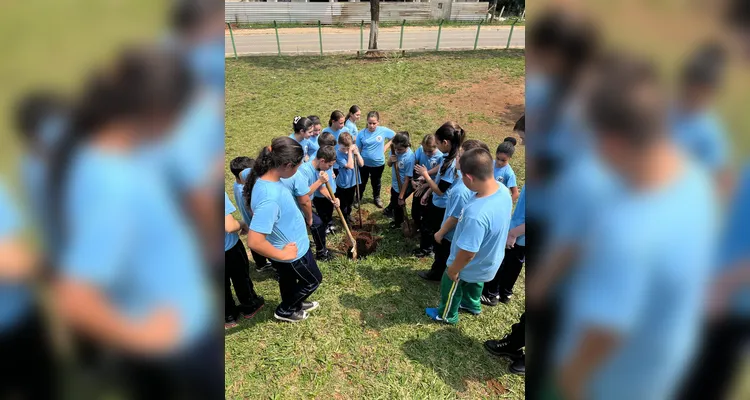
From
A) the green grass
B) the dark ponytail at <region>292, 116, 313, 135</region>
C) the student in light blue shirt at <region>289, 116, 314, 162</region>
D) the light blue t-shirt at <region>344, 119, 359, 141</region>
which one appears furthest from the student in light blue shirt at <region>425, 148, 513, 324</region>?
the green grass

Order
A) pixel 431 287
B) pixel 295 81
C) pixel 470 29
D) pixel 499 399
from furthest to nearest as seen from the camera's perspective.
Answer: pixel 470 29, pixel 295 81, pixel 431 287, pixel 499 399

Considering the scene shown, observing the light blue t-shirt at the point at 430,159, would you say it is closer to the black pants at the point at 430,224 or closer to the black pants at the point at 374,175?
the black pants at the point at 430,224

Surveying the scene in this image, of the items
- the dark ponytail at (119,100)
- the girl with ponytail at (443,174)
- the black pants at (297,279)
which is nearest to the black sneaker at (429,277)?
the girl with ponytail at (443,174)

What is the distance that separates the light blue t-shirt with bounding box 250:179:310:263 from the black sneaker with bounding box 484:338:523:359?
2201 mm

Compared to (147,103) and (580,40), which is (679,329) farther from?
(147,103)

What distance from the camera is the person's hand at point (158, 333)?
0.68 m

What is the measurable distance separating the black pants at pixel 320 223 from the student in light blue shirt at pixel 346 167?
47 cm

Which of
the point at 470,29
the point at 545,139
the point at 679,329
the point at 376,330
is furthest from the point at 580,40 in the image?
the point at 470,29

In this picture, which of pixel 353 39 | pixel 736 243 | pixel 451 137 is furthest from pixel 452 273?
pixel 353 39

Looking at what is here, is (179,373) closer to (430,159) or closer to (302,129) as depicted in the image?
(430,159)

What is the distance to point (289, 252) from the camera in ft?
12.3

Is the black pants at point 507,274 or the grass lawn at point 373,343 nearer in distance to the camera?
the grass lawn at point 373,343

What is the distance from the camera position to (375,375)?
12.7 ft

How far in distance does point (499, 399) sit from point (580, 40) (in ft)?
12.4
